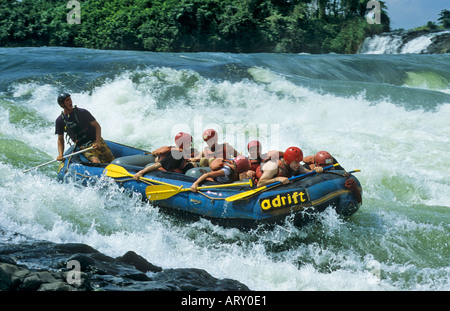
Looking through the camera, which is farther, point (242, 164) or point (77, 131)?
point (77, 131)

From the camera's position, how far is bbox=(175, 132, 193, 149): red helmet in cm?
726

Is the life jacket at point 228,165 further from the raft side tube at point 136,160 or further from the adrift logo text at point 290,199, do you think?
the raft side tube at point 136,160

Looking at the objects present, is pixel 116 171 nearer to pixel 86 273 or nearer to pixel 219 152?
pixel 219 152

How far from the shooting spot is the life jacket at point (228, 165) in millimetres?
6970

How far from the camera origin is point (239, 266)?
236 inches

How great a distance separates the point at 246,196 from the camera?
21.5 feet

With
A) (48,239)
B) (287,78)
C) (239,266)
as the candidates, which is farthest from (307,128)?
(48,239)

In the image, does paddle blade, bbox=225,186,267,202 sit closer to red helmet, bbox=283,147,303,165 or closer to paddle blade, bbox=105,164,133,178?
red helmet, bbox=283,147,303,165
